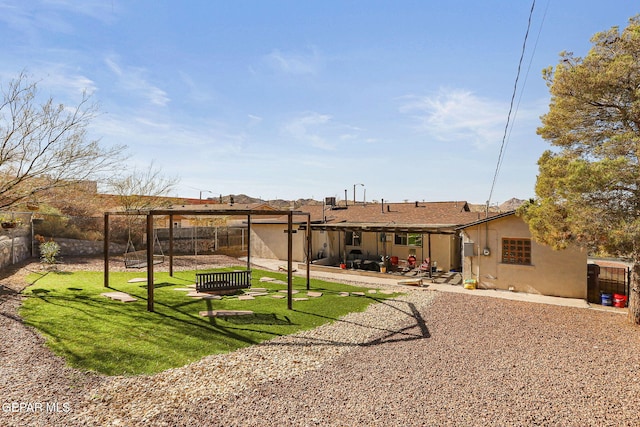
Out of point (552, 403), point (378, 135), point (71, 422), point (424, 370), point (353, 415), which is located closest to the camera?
point (71, 422)

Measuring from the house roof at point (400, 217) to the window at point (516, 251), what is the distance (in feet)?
7.27

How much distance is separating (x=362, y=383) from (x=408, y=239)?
613 inches

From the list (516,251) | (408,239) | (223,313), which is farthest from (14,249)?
(516,251)

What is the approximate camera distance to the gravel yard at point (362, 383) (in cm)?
461

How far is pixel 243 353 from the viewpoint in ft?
22.3

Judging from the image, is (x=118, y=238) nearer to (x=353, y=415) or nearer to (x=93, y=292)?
(x=93, y=292)

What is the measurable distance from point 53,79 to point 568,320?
59.5ft

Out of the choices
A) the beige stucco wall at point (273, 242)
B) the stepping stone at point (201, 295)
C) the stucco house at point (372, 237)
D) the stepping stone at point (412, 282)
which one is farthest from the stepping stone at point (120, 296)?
the beige stucco wall at point (273, 242)

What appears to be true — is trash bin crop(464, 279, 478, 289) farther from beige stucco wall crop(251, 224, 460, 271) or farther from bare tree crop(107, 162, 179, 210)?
bare tree crop(107, 162, 179, 210)

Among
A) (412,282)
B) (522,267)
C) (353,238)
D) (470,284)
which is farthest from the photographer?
(353,238)

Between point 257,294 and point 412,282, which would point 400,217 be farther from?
point 257,294

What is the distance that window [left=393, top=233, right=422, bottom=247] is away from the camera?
20.0m

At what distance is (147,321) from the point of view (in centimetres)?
859

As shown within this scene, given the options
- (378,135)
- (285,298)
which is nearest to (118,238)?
(285,298)
